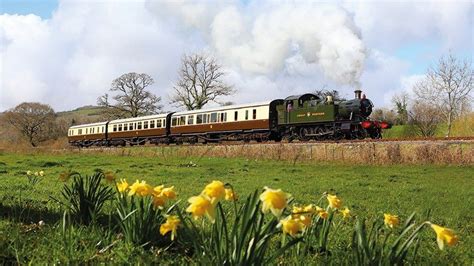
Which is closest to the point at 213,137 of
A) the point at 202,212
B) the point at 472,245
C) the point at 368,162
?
the point at 368,162

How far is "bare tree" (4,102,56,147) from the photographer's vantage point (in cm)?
6094

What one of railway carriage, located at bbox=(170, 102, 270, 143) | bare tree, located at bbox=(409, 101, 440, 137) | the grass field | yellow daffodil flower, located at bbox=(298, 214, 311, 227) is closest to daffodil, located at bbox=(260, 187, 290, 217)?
yellow daffodil flower, located at bbox=(298, 214, 311, 227)

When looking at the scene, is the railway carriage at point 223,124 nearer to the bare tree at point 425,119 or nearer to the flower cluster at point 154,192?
the bare tree at point 425,119

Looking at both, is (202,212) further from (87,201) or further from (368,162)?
(368,162)

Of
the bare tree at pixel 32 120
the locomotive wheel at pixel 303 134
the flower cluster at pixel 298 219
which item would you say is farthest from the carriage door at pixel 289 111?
the bare tree at pixel 32 120

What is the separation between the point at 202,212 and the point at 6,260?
1.60 m

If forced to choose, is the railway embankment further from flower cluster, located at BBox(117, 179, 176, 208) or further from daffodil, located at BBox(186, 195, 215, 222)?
daffodil, located at BBox(186, 195, 215, 222)

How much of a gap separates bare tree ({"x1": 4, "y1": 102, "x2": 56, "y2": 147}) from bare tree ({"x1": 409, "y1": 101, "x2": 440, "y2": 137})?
49.4m

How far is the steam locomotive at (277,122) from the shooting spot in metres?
23.1

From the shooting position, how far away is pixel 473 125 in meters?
36.0

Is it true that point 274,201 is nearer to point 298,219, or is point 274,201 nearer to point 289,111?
point 298,219

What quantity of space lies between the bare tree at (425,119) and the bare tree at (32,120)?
162 ft

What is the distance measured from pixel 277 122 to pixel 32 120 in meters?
47.9

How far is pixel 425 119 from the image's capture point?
4303 cm
